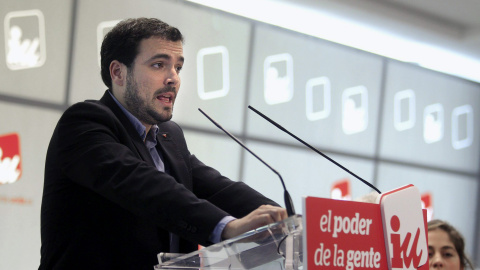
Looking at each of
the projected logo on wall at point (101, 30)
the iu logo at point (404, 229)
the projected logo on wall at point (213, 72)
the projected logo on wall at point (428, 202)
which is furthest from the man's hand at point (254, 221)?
the projected logo on wall at point (428, 202)

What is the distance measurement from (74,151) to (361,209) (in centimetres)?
69

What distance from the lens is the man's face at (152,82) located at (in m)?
1.77

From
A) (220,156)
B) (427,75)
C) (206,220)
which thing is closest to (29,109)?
(220,156)

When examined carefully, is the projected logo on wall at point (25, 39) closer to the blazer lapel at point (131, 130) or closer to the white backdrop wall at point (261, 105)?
the white backdrop wall at point (261, 105)

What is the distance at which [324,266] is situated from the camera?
128 cm

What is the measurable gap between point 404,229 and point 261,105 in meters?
3.80

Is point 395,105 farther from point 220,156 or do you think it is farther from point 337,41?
point 220,156

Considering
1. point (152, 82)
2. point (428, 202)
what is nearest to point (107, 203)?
point (152, 82)

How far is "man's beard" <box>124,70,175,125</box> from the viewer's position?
1765 mm

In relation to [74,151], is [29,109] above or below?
above

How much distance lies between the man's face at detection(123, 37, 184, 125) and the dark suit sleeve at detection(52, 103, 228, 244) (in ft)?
0.51

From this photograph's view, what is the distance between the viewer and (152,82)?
177cm

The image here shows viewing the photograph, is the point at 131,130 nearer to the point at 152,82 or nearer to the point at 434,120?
the point at 152,82

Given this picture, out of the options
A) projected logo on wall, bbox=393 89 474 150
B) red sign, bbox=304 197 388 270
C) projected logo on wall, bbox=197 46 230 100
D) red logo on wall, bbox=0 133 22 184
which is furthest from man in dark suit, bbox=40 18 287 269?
projected logo on wall, bbox=393 89 474 150
